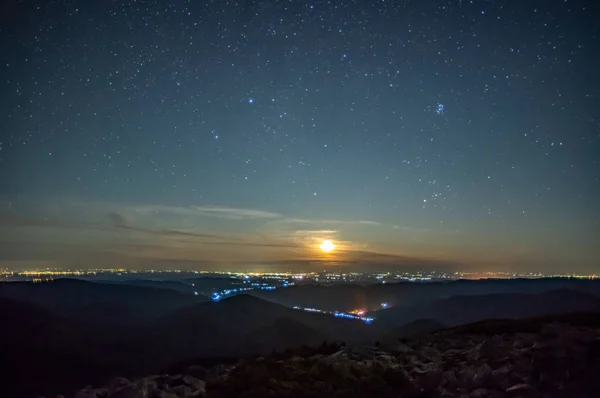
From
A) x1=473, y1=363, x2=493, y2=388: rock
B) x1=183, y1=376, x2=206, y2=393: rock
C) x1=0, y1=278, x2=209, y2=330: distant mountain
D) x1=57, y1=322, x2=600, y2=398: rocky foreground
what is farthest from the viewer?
x1=0, y1=278, x2=209, y2=330: distant mountain

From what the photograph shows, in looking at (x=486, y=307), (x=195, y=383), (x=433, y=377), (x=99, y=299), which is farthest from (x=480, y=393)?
(x=99, y=299)

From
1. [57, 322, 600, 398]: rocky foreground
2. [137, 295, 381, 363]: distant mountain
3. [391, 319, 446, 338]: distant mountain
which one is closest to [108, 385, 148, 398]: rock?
[57, 322, 600, 398]: rocky foreground

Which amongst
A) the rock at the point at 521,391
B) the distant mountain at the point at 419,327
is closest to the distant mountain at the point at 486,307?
the distant mountain at the point at 419,327

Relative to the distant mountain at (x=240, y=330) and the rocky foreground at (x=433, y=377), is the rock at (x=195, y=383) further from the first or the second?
the distant mountain at (x=240, y=330)

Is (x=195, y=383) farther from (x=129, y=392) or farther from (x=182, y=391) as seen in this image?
(x=129, y=392)

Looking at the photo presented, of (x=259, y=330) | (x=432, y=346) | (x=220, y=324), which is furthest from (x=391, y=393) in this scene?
(x=220, y=324)

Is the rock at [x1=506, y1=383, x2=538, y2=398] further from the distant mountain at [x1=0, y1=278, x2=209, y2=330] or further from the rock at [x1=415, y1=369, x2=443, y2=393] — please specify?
the distant mountain at [x1=0, y1=278, x2=209, y2=330]
